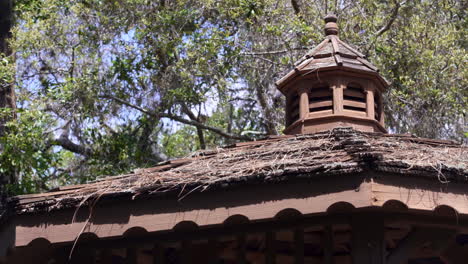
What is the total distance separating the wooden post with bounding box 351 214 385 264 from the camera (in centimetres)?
526

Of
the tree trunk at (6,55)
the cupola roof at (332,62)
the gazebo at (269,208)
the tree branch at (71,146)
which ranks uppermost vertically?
the tree trunk at (6,55)

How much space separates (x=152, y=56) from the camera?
1634 centimetres

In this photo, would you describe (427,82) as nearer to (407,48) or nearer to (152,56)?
(407,48)

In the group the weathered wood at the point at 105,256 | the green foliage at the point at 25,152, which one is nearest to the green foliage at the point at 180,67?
the green foliage at the point at 25,152

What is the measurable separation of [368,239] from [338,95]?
235 cm

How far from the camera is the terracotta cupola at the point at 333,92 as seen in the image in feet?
24.2

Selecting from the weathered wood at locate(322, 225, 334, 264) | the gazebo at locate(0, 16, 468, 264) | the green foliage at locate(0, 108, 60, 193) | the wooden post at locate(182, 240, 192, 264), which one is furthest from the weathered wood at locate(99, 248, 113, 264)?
the green foliage at locate(0, 108, 60, 193)

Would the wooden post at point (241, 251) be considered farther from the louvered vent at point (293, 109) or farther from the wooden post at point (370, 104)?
the wooden post at point (370, 104)

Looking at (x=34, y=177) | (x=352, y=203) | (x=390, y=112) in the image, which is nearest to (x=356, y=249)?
(x=352, y=203)

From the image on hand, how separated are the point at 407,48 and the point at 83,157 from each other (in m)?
7.66

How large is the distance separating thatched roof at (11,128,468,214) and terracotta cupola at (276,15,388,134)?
0.94 metres

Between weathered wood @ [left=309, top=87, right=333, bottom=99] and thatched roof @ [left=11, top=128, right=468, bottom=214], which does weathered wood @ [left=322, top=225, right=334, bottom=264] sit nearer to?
thatched roof @ [left=11, top=128, right=468, bottom=214]

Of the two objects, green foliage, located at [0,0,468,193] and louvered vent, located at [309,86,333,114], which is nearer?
louvered vent, located at [309,86,333,114]

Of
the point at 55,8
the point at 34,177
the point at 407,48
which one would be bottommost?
the point at 34,177
